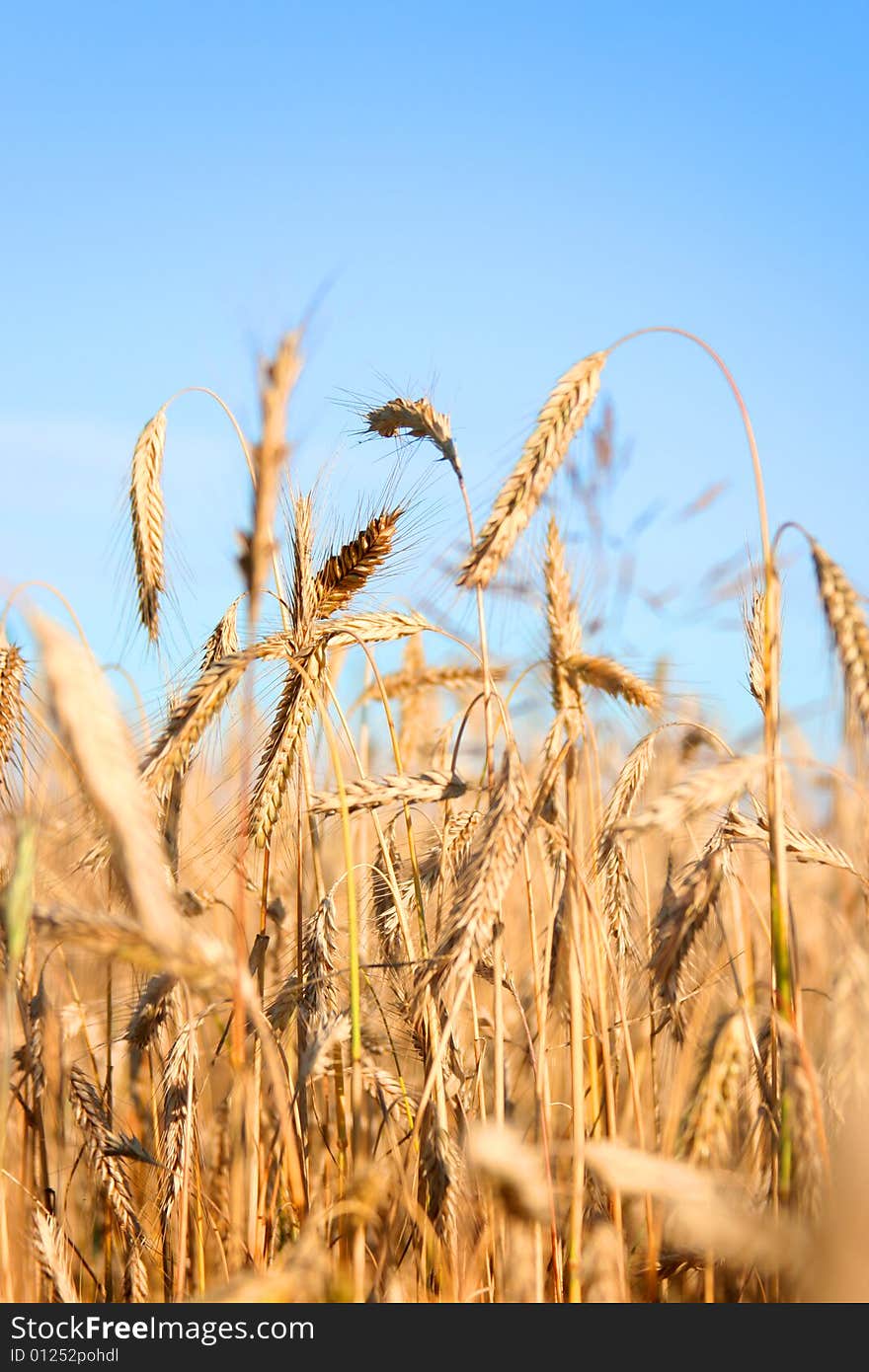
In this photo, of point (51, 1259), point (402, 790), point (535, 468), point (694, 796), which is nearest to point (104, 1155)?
point (51, 1259)

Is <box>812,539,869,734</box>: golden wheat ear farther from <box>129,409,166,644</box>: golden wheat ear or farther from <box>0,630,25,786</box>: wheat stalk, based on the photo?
<box>0,630,25,786</box>: wheat stalk

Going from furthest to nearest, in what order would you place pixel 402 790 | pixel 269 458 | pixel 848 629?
pixel 402 790 → pixel 848 629 → pixel 269 458

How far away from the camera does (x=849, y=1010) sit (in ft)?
6.04

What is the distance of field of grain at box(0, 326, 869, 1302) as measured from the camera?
5.01 ft

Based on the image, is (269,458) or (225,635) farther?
(225,635)

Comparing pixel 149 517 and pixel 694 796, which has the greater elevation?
pixel 149 517

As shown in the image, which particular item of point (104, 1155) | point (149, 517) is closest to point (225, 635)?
point (149, 517)

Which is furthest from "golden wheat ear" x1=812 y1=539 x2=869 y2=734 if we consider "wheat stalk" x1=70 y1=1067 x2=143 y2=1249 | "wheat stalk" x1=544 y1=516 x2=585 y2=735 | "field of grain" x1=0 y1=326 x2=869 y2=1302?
"wheat stalk" x1=70 y1=1067 x2=143 y2=1249

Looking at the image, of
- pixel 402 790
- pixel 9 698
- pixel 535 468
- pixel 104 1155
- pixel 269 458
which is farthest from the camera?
pixel 9 698

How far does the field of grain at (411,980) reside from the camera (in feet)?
5.01

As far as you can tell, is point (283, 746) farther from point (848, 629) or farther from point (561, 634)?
point (848, 629)

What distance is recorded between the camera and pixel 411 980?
239cm

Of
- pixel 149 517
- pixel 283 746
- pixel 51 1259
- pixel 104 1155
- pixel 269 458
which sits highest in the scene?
pixel 149 517
